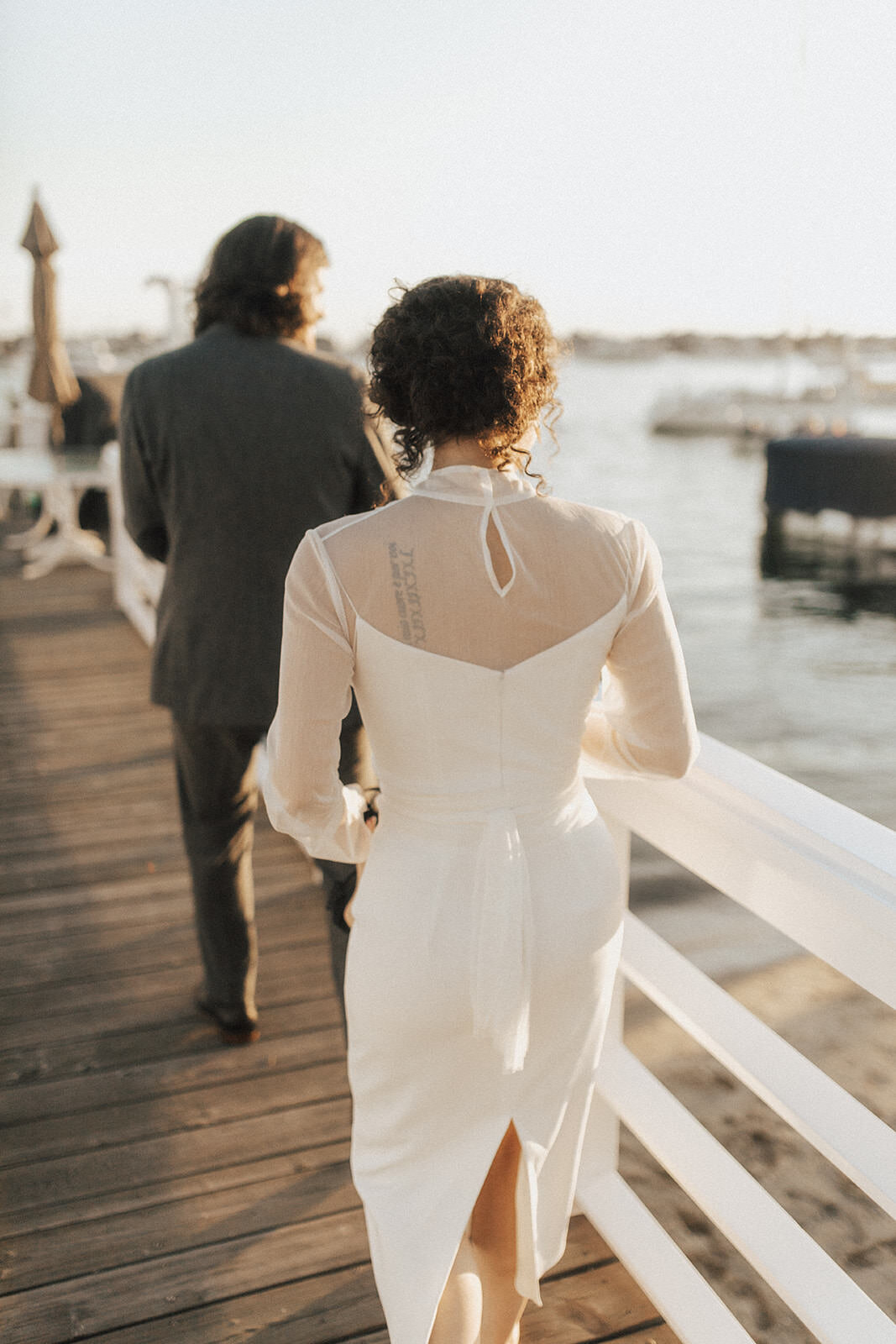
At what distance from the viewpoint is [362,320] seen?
1.21 m

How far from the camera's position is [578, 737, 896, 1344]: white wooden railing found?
1116mm

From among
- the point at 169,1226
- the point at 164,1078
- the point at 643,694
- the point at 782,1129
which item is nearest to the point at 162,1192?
the point at 169,1226

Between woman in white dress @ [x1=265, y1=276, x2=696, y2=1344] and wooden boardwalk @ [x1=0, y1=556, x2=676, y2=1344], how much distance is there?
18.2 inches

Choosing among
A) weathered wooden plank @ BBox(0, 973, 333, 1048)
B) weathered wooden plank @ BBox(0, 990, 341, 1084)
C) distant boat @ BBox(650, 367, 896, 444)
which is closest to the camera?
weathered wooden plank @ BBox(0, 990, 341, 1084)

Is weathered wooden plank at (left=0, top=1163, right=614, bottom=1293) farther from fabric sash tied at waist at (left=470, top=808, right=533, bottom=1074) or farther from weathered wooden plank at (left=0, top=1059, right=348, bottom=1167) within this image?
fabric sash tied at waist at (left=470, top=808, right=533, bottom=1074)

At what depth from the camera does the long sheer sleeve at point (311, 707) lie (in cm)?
104

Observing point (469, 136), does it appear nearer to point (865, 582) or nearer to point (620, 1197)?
point (620, 1197)

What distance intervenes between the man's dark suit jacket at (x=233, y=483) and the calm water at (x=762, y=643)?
405 mm

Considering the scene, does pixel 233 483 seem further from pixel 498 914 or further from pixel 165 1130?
pixel 165 1130

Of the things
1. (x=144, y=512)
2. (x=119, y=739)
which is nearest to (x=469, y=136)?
(x=119, y=739)

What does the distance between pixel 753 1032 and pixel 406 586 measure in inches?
28.4

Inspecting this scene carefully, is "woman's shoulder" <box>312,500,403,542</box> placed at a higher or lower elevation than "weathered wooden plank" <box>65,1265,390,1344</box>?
higher

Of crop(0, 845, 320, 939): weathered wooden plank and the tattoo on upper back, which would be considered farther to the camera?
crop(0, 845, 320, 939): weathered wooden plank

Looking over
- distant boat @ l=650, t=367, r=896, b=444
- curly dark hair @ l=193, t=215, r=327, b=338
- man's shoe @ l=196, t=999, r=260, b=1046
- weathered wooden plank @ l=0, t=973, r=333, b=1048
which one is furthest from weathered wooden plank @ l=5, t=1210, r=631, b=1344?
distant boat @ l=650, t=367, r=896, b=444
